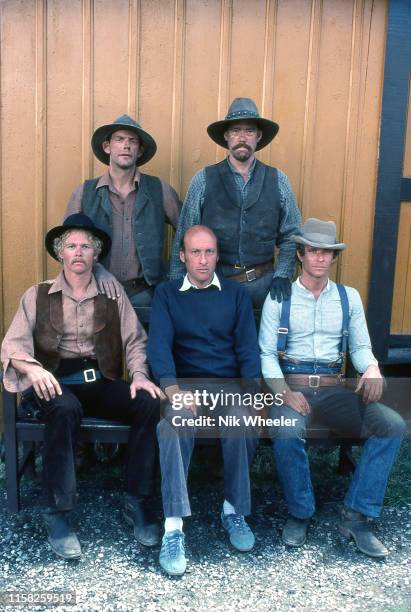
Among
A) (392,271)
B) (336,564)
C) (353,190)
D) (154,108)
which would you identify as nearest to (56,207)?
(154,108)

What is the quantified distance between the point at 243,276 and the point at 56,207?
1.37 metres

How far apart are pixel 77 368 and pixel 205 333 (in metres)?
0.69

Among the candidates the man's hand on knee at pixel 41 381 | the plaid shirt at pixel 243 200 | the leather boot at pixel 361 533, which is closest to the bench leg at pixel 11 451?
the man's hand on knee at pixel 41 381

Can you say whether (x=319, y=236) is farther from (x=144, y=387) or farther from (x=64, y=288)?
(x=64, y=288)

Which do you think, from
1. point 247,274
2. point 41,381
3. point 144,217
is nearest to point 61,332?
point 41,381

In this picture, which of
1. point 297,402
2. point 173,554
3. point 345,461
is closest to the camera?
point 173,554

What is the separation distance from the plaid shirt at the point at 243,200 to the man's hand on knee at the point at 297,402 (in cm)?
74

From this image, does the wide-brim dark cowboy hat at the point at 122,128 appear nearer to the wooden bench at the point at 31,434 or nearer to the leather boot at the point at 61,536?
the wooden bench at the point at 31,434

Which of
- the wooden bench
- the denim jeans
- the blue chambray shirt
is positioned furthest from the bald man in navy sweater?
the wooden bench

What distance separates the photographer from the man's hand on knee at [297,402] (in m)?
3.05

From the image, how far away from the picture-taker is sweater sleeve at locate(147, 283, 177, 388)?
120 inches

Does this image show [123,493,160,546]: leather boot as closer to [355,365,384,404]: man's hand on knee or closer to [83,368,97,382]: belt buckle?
[83,368,97,382]: belt buckle

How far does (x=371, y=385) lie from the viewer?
10.2 ft

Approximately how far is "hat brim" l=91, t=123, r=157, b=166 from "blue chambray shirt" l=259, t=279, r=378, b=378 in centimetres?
116
